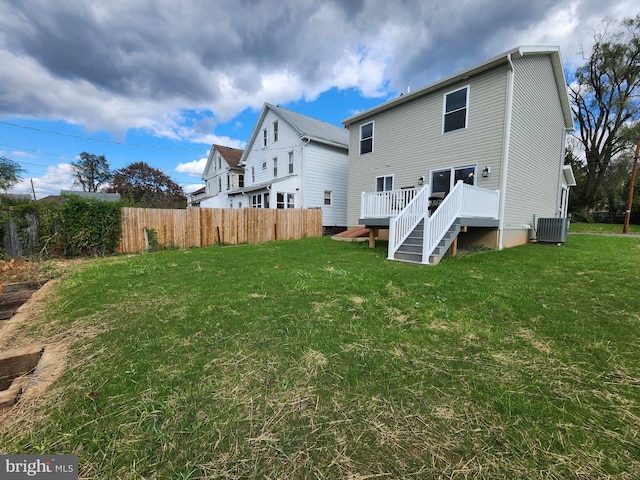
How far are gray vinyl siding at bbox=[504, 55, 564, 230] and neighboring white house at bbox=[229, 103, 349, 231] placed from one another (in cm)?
986

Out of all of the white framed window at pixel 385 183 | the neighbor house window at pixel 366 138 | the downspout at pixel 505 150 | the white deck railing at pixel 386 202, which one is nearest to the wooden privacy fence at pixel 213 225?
the white framed window at pixel 385 183

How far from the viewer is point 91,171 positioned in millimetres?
43062

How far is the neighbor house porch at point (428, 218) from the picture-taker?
21.8 ft

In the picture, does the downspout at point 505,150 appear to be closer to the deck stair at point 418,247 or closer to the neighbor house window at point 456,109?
the neighbor house window at point 456,109

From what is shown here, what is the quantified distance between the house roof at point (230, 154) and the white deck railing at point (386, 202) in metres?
17.7

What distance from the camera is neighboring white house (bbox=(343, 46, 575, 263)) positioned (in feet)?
24.5

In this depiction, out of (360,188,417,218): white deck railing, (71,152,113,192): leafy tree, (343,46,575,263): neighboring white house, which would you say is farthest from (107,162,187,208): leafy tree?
(360,188,417,218): white deck railing

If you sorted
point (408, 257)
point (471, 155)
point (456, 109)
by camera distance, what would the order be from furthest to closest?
point (456, 109) → point (471, 155) → point (408, 257)

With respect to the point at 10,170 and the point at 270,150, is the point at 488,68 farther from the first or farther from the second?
the point at 10,170

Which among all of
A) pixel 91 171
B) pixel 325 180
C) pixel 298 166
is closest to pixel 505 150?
pixel 325 180

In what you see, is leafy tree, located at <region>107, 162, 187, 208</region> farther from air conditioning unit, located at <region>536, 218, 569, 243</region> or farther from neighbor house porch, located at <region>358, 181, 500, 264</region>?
air conditioning unit, located at <region>536, 218, 569, 243</region>

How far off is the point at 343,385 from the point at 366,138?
42.1ft

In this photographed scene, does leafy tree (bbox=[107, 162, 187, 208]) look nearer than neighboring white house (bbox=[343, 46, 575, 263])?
No

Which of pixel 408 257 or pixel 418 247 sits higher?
pixel 418 247
